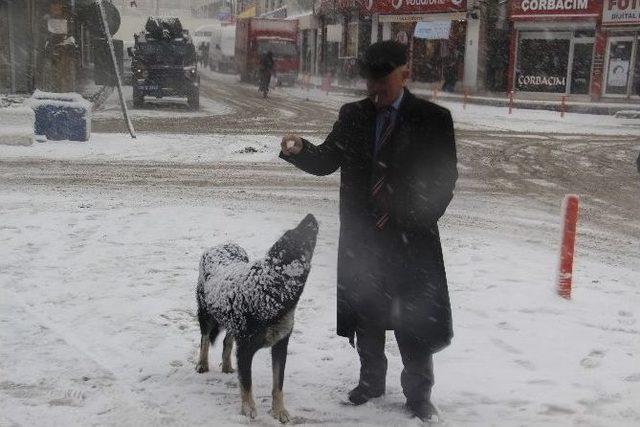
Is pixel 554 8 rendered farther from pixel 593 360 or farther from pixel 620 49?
pixel 593 360

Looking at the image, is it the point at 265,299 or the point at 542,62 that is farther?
the point at 542,62

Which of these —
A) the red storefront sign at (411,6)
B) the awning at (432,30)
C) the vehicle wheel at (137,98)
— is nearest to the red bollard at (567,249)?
the vehicle wheel at (137,98)

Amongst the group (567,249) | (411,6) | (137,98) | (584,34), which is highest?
(411,6)

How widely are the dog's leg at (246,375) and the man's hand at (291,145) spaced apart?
3.36 feet

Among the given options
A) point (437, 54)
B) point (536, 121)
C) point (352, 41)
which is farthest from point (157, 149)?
point (352, 41)

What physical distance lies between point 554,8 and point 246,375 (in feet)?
103

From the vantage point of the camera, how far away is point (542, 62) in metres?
33.1

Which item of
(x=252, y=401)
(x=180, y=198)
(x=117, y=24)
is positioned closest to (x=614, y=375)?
(x=252, y=401)

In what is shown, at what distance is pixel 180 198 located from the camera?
1020cm

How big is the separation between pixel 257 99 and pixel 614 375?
2604 centimetres

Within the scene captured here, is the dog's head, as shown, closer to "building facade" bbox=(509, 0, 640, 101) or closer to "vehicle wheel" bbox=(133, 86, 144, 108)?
"vehicle wheel" bbox=(133, 86, 144, 108)

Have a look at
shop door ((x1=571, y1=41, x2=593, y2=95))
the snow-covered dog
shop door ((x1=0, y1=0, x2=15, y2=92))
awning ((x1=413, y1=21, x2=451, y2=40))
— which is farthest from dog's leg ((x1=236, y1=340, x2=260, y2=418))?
awning ((x1=413, y1=21, x2=451, y2=40))

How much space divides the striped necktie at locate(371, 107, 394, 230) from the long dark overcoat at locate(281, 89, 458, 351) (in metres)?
0.02

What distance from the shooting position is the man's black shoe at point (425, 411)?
400cm
